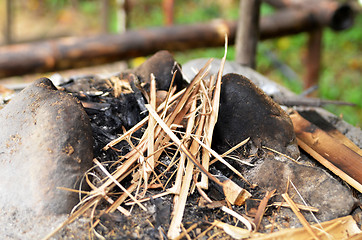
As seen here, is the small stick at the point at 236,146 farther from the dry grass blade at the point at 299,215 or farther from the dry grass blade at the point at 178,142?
the dry grass blade at the point at 299,215

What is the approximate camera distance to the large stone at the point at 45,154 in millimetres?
1672

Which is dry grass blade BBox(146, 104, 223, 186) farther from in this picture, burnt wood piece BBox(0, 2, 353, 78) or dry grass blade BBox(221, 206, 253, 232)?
burnt wood piece BBox(0, 2, 353, 78)

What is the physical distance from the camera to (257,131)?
200 cm

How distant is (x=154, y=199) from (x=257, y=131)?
2.26 ft

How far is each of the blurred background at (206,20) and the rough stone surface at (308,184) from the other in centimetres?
295

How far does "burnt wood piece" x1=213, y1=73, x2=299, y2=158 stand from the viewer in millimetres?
1997

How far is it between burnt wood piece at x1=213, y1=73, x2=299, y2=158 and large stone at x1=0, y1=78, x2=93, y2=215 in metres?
0.76

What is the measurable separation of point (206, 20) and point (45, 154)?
21.8 feet

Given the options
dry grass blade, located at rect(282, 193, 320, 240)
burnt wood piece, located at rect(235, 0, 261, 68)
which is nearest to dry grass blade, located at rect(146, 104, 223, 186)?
dry grass blade, located at rect(282, 193, 320, 240)

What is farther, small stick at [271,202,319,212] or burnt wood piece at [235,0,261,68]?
burnt wood piece at [235,0,261,68]

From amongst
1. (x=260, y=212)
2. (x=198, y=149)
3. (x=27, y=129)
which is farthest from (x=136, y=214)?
(x=27, y=129)

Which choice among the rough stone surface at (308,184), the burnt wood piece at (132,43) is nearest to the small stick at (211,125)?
the rough stone surface at (308,184)

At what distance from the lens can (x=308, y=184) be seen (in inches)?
72.7

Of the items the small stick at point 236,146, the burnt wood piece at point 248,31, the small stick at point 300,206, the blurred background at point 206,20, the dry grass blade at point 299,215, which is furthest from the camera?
the blurred background at point 206,20
